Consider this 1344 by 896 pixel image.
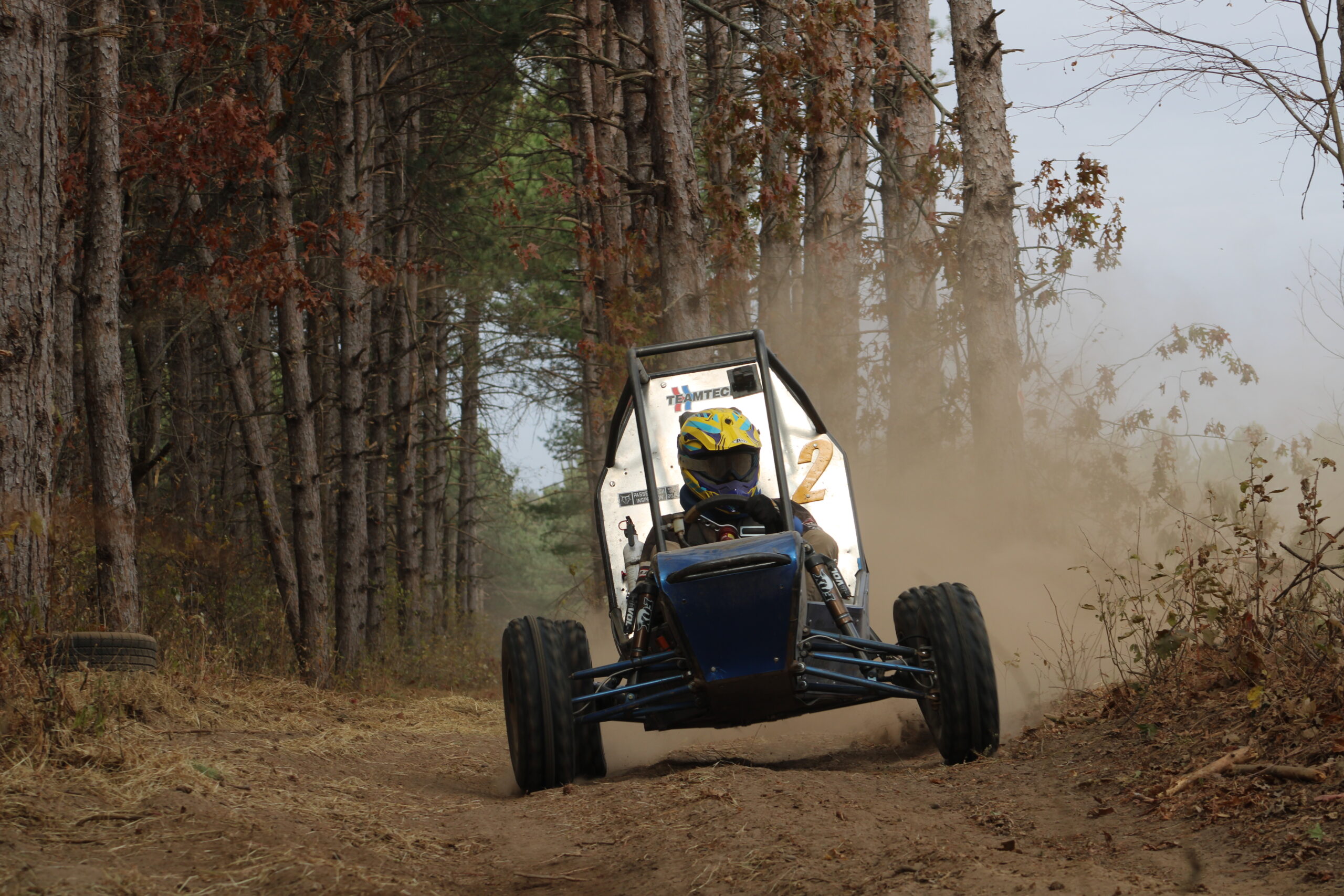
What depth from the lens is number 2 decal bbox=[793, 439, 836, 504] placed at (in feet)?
29.6

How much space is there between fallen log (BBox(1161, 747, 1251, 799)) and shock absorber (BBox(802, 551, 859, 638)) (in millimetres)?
2096

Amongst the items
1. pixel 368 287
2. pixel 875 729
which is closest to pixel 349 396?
pixel 368 287

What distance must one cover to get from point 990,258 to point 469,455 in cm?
2201

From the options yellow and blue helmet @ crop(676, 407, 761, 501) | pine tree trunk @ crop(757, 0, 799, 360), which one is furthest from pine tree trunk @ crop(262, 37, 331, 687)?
yellow and blue helmet @ crop(676, 407, 761, 501)

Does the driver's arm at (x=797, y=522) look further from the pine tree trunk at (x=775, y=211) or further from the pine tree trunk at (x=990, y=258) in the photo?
the pine tree trunk at (x=775, y=211)

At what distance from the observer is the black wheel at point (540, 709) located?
6934 millimetres

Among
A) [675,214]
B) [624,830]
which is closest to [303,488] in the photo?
[675,214]

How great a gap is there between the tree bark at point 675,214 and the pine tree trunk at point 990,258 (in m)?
2.93

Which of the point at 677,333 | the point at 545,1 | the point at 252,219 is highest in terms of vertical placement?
the point at 545,1

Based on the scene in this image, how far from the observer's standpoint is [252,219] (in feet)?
57.2

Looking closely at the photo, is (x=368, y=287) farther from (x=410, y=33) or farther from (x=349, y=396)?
(x=410, y=33)

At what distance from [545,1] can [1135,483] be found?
1058 cm

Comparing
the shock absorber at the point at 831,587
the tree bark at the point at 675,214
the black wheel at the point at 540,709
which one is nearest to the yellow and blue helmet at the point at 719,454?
the shock absorber at the point at 831,587

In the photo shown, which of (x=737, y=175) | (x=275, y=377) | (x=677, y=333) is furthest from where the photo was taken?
(x=275, y=377)
